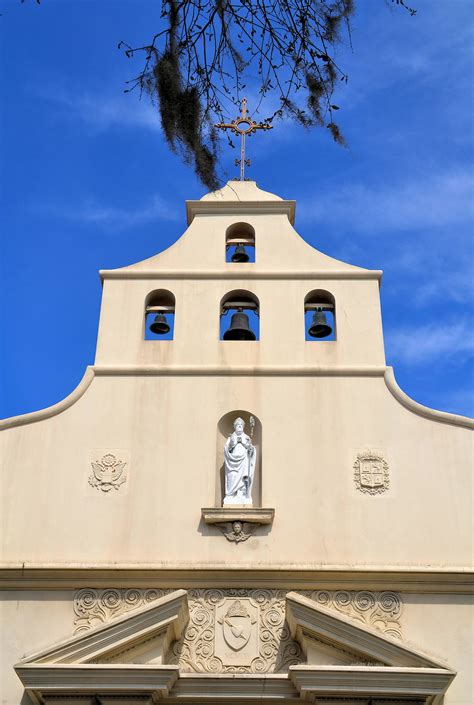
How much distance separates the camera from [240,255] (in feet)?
45.0

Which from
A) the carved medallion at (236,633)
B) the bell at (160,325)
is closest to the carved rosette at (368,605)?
the carved medallion at (236,633)

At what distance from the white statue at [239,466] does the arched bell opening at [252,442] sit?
10cm

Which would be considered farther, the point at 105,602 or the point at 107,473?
the point at 107,473

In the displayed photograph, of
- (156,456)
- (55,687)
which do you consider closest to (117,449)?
(156,456)

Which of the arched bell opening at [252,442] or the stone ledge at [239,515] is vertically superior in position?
the arched bell opening at [252,442]

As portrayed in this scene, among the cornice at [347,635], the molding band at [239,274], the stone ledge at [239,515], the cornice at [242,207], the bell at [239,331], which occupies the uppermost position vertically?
the cornice at [242,207]

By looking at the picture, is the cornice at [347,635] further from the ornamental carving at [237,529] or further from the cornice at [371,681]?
the ornamental carving at [237,529]

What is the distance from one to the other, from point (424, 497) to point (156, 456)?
9.89ft

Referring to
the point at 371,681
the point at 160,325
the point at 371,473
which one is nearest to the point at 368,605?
the point at 371,681

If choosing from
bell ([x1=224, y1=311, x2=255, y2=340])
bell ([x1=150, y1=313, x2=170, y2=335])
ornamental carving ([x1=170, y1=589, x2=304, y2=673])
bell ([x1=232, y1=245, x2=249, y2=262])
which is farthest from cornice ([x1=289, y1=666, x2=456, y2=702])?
bell ([x1=232, y1=245, x2=249, y2=262])

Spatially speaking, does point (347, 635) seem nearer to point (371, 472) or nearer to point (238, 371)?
point (371, 472)

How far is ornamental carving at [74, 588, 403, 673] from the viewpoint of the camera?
1072cm

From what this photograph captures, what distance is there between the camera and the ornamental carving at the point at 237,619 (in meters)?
10.7

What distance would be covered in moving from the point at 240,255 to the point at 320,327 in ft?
5.30
